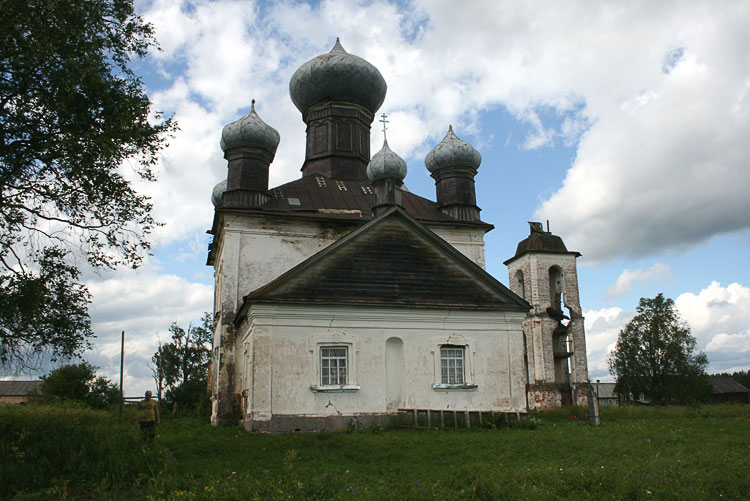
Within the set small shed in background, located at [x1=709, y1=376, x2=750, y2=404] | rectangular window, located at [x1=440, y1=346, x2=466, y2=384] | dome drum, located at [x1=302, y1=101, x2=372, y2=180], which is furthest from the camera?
small shed in background, located at [x1=709, y1=376, x2=750, y2=404]

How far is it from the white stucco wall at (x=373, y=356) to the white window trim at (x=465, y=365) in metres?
0.03

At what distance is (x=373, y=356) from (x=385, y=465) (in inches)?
249

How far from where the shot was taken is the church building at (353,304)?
16.0m

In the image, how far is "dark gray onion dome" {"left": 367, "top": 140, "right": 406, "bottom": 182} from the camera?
22.3 metres

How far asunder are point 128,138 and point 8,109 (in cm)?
212

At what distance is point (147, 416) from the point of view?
1234cm

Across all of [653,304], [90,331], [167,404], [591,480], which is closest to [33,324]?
[90,331]

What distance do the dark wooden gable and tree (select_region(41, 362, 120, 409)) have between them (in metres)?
22.5

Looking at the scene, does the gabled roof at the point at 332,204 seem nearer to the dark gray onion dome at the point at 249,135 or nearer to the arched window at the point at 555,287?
the dark gray onion dome at the point at 249,135

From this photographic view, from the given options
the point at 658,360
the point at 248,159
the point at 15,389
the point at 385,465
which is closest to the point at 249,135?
the point at 248,159

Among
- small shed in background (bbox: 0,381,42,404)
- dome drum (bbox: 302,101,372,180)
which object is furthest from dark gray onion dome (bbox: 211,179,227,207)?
small shed in background (bbox: 0,381,42,404)

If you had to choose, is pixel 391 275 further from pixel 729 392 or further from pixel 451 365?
pixel 729 392

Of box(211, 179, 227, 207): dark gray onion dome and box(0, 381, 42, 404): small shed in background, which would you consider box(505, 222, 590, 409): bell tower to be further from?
box(0, 381, 42, 404): small shed in background

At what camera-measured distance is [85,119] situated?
36.4 feet
